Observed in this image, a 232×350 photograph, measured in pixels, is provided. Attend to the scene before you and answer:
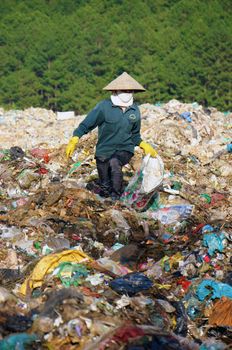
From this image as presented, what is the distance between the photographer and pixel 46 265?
5309mm

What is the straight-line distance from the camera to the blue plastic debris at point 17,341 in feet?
13.4

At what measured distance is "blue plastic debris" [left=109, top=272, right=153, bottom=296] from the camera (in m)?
5.10

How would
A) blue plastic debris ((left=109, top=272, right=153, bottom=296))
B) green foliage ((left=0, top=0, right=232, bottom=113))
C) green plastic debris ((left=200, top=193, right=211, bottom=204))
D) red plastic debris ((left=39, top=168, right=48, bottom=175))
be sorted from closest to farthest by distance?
blue plastic debris ((left=109, top=272, right=153, bottom=296)), green plastic debris ((left=200, top=193, right=211, bottom=204)), red plastic debris ((left=39, top=168, right=48, bottom=175)), green foliage ((left=0, top=0, right=232, bottom=113))

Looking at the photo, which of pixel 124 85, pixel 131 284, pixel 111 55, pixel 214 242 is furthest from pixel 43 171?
pixel 111 55

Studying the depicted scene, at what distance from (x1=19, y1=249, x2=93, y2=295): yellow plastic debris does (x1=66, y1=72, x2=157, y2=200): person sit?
6.44 feet

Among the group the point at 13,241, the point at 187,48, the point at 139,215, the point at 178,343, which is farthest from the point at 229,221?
the point at 187,48

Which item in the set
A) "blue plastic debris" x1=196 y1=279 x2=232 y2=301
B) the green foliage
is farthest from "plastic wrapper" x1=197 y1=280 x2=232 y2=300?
the green foliage

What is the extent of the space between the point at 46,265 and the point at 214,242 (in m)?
1.76

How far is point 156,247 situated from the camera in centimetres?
653

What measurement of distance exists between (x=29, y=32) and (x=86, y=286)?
4603cm

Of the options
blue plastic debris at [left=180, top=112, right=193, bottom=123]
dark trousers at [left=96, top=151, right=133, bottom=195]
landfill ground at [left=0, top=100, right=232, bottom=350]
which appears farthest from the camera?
blue plastic debris at [left=180, top=112, right=193, bottom=123]

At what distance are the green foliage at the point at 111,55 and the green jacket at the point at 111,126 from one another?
112 feet

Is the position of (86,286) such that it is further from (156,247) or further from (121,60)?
(121,60)

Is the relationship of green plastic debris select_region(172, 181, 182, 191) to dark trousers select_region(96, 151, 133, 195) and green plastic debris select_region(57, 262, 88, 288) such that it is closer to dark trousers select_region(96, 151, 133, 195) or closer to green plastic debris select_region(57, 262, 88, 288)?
dark trousers select_region(96, 151, 133, 195)
